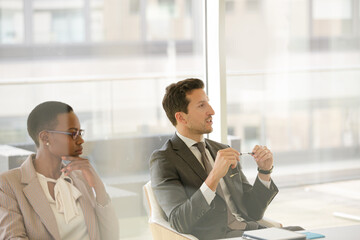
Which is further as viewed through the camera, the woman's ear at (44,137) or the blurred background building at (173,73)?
the blurred background building at (173,73)

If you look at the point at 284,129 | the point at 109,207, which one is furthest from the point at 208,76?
the point at 109,207

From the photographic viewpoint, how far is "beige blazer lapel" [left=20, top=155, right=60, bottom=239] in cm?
310

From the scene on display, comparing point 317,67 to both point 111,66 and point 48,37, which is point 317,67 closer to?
point 111,66

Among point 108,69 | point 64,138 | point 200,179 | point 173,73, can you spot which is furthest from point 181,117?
point 173,73

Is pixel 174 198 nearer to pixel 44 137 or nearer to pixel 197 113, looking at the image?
pixel 197 113

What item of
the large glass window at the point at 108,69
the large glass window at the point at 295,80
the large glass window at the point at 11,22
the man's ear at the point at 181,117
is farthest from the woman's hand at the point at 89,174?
the large glass window at the point at 295,80

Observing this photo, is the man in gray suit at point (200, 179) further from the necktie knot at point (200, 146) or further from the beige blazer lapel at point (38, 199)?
the beige blazer lapel at point (38, 199)

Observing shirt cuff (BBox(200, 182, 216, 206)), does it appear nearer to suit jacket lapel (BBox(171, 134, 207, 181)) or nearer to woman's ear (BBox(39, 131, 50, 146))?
suit jacket lapel (BBox(171, 134, 207, 181))

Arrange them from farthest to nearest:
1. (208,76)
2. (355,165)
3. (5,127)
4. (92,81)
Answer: (355,165)
(208,76)
(92,81)
(5,127)

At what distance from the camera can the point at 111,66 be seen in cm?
454

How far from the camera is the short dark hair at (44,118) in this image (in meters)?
3.31

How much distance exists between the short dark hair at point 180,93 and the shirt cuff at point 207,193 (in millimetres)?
536

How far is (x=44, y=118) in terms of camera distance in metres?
3.34

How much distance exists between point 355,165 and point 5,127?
3.36m
